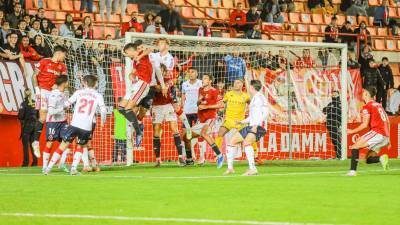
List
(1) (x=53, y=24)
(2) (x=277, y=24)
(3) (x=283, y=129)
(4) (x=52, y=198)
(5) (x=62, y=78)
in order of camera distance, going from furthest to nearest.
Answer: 1. (2) (x=277, y=24)
2. (3) (x=283, y=129)
3. (1) (x=53, y=24)
4. (5) (x=62, y=78)
5. (4) (x=52, y=198)

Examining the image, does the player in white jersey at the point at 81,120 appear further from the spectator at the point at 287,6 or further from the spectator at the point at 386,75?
the spectator at the point at 287,6

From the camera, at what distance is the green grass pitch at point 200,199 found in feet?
30.4

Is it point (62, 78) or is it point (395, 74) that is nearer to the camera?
point (62, 78)

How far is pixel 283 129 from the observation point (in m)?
25.0

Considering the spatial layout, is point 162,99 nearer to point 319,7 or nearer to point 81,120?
point 81,120

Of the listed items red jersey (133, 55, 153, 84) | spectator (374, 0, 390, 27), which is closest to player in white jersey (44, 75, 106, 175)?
red jersey (133, 55, 153, 84)

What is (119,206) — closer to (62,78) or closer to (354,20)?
(62,78)

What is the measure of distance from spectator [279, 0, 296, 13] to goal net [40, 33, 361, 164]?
546 centimetres

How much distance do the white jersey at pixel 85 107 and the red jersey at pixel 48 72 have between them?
1.82m

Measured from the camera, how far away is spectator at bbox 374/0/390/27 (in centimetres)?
3412

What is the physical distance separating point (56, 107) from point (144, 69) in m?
2.19

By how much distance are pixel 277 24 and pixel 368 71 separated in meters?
3.75

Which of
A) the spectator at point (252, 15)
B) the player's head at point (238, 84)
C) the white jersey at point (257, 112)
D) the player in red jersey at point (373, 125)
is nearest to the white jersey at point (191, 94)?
the player's head at point (238, 84)

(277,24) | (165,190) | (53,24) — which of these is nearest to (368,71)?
(277,24)
